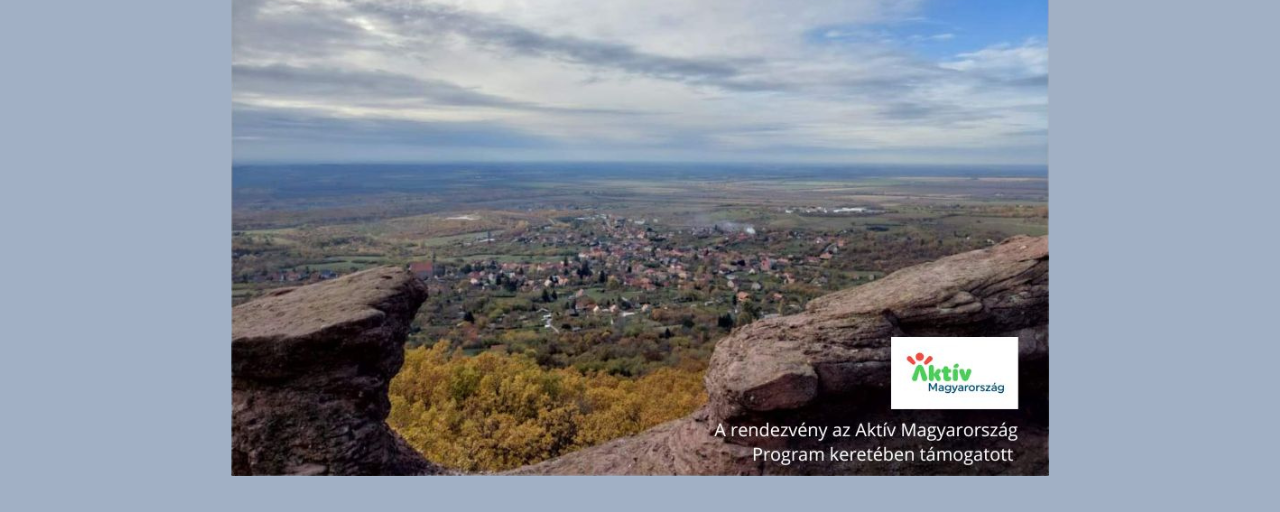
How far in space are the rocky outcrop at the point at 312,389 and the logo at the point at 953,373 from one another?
6.25 meters

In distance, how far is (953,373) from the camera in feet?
30.2

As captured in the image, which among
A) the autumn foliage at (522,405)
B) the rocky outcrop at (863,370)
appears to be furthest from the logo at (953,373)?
the autumn foliage at (522,405)

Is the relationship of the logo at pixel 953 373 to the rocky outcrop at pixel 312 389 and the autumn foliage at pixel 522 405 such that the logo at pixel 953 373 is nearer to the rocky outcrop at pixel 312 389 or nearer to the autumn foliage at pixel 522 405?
the autumn foliage at pixel 522 405

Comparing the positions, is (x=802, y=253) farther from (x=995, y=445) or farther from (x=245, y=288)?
(x=245, y=288)

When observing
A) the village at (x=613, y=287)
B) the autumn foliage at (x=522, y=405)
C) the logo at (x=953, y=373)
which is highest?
the village at (x=613, y=287)

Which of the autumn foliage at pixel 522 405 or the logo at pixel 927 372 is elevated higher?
the logo at pixel 927 372

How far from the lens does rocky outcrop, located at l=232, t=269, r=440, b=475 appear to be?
29.4 feet

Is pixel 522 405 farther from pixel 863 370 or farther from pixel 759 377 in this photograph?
pixel 863 370

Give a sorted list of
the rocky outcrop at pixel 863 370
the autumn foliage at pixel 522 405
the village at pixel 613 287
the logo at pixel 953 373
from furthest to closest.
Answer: the village at pixel 613 287, the autumn foliage at pixel 522 405, the logo at pixel 953 373, the rocky outcrop at pixel 863 370

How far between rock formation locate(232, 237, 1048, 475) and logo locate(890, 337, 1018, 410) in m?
0.13

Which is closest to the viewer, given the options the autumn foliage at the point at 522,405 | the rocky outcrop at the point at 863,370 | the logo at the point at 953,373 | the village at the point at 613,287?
the rocky outcrop at the point at 863,370

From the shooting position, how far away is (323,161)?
1120cm

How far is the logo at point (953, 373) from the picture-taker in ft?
29.8

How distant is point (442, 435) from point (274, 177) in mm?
4348
